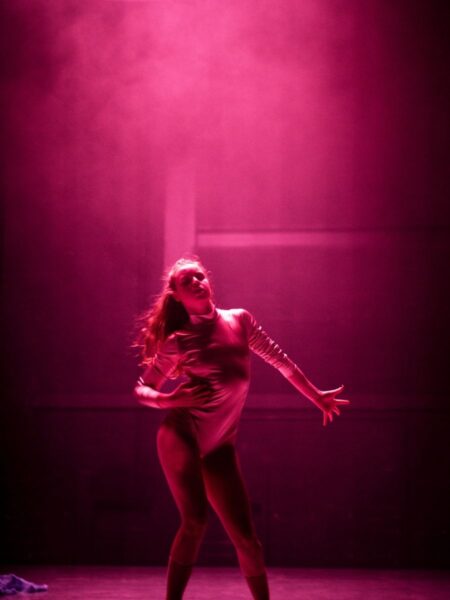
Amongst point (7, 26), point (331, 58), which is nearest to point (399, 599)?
point (331, 58)

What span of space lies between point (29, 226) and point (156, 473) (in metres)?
1.89

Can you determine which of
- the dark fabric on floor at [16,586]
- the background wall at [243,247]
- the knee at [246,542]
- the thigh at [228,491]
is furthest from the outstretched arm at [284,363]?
the dark fabric on floor at [16,586]

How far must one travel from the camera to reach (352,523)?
14.5 feet

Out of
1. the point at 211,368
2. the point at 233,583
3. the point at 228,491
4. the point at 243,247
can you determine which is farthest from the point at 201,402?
the point at 243,247

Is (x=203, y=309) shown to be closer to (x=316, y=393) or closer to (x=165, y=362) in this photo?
(x=165, y=362)

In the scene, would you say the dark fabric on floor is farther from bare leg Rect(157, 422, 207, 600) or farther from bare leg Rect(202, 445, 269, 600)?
bare leg Rect(202, 445, 269, 600)

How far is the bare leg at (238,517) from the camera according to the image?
279 cm

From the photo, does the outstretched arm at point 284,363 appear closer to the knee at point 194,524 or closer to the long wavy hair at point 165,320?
the long wavy hair at point 165,320

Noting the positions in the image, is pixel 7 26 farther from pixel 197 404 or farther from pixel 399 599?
pixel 399 599

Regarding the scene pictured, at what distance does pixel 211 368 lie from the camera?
2934 mm

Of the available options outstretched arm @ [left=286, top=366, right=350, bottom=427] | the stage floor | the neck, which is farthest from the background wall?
the neck

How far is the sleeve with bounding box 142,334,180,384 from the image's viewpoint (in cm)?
301

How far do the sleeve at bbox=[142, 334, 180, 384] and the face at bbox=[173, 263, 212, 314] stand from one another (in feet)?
0.53

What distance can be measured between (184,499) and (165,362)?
0.59 m
